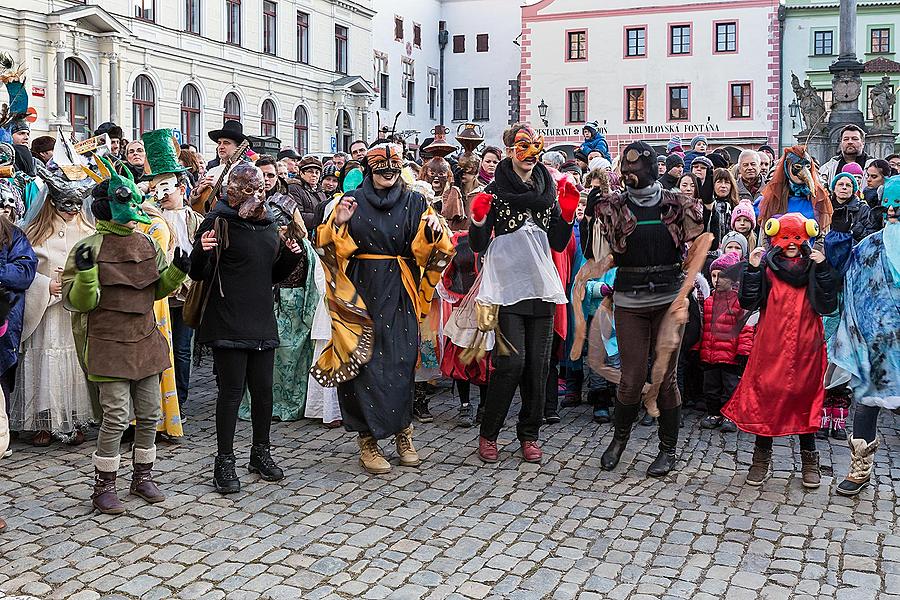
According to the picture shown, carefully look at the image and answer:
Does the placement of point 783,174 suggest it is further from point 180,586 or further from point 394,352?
point 180,586

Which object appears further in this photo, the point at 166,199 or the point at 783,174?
the point at 783,174

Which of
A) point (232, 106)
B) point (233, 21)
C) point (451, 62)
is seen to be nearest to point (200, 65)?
point (232, 106)

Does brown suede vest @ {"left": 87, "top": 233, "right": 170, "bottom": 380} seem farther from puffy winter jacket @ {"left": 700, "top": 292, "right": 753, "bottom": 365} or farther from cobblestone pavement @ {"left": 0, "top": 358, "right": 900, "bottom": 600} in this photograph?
puffy winter jacket @ {"left": 700, "top": 292, "right": 753, "bottom": 365}

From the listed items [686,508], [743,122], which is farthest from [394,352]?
[743,122]

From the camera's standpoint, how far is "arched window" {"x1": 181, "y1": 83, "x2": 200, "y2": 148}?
3419cm

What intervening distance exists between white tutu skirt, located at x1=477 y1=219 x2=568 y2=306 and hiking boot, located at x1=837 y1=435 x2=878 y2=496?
6.12ft

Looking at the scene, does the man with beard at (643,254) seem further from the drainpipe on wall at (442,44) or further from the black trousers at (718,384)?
the drainpipe on wall at (442,44)

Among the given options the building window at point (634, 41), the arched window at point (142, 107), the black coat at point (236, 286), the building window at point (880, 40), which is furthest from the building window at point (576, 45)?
the black coat at point (236, 286)

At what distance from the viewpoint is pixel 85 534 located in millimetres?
4828

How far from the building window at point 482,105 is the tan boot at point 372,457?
49.2m

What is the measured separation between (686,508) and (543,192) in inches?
80.1

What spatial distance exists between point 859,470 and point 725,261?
86.2 inches

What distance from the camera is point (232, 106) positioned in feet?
121

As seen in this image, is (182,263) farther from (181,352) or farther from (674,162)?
(674,162)
